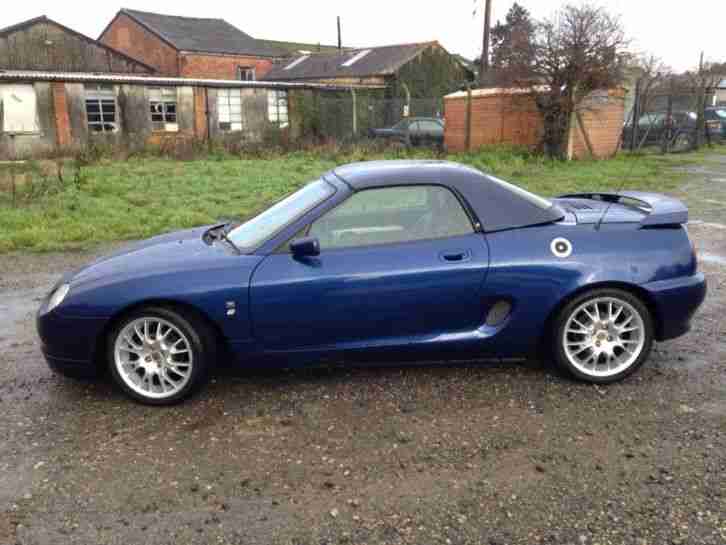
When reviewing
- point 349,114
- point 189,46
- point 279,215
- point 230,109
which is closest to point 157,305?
point 279,215

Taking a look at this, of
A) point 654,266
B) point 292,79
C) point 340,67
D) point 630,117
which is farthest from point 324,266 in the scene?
point 292,79

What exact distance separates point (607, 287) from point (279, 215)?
2.18 metres

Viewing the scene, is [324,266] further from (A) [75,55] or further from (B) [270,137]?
(A) [75,55]

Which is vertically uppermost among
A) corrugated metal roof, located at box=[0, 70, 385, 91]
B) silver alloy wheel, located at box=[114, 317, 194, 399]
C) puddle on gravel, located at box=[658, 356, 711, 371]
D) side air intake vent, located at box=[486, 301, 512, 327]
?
corrugated metal roof, located at box=[0, 70, 385, 91]

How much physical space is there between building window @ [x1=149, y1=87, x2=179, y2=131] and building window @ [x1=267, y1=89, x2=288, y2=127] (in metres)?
4.23

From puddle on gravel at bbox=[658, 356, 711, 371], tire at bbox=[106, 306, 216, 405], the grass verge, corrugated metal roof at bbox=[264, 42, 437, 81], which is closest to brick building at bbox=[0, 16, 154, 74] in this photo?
corrugated metal roof at bbox=[264, 42, 437, 81]

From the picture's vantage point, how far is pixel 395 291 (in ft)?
12.8

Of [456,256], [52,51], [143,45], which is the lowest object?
[456,256]

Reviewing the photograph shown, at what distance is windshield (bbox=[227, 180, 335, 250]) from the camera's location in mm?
4125

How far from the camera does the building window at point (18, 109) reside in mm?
22125

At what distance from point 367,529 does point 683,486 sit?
1503 mm

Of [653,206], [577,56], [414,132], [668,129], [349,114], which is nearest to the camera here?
[653,206]

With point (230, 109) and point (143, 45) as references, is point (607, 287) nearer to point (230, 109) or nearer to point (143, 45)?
point (230, 109)

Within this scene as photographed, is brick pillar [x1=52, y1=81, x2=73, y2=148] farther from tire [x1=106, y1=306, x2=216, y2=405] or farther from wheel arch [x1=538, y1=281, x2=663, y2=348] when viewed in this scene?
wheel arch [x1=538, y1=281, x2=663, y2=348]
